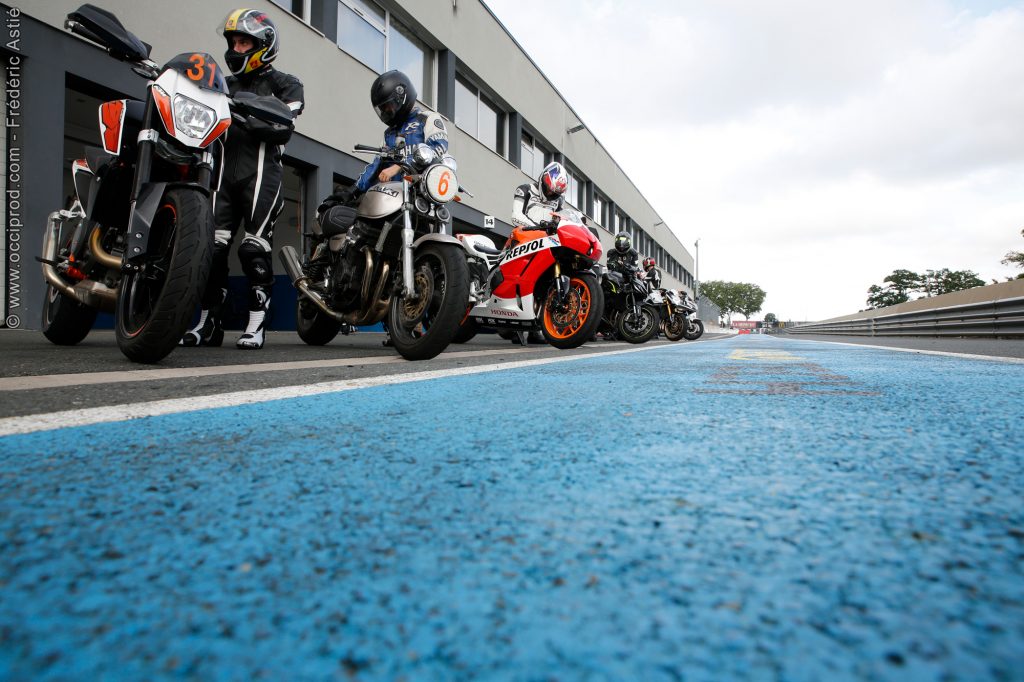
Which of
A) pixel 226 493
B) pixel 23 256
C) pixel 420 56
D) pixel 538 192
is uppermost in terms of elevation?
pixel 420 56

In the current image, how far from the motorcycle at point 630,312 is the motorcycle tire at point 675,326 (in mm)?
2822

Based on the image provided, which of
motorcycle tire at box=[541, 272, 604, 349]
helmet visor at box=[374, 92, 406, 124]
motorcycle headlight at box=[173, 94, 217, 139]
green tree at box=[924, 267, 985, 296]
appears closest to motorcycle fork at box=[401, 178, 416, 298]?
helmet visor at box=[374, 92, 406, 124]

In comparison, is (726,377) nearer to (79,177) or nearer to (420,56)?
(79,177)

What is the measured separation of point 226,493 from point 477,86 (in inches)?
627

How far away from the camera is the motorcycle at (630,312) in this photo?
8.95 metres

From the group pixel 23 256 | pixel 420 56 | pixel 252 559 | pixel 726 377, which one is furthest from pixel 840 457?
pixel 420 56

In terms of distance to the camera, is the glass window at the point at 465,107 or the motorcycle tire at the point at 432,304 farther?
the glass window at the point at 465,107

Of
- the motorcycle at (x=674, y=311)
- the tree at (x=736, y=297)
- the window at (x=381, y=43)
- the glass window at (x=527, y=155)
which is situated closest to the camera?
the window at (x=381, y=43)

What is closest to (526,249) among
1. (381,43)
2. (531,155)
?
(381,43)

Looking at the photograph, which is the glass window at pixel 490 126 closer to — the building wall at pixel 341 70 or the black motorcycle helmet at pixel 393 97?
the building wall at pixel 341 70

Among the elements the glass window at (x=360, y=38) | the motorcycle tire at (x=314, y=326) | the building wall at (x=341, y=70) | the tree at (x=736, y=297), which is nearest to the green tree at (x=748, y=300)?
the tree at (x=736, y=297)

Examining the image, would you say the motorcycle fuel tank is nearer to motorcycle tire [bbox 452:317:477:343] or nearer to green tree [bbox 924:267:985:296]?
motorcycle tire [bbox 452:317:477:343]

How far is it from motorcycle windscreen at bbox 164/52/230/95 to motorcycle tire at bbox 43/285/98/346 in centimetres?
185

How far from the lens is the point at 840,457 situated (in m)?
0.90
